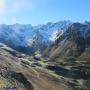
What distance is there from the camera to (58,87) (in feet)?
454

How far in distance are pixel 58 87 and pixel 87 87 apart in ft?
A: 98.5

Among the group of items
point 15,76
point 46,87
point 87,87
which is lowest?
point 87,87

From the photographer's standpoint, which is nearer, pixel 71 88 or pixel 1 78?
pixel 1 78

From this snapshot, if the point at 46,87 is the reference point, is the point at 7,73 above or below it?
above

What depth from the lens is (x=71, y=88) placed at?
146125 millimetres

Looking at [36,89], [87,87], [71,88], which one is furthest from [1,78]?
[87,87]

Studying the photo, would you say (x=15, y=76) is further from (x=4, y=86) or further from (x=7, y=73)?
(x=4, y=86)

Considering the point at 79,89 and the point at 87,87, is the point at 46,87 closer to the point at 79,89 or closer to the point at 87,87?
the point at 79,89

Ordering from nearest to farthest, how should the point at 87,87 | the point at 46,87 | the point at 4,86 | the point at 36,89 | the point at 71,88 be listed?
the point at 4,86
the point at 36,89
the point at 46,87
the point at 71,88
the point at 87,87

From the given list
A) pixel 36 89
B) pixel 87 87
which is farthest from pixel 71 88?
pixel 36 89

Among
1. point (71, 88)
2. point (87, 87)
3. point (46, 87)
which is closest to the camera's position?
point (46, 87)

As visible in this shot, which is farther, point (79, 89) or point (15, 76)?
point (79, 89)

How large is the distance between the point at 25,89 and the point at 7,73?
59.1ft

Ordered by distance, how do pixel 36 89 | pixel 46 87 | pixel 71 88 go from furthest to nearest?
pixel 71 88 → pixel 46 87 → pixel 36 89
